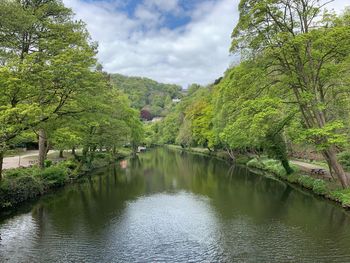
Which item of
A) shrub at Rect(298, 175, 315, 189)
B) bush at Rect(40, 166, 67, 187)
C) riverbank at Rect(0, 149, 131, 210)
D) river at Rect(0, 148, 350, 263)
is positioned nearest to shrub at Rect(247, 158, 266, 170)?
shrub at Rect(298, 175, 315, 189)

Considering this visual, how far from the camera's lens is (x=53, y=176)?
26.2m

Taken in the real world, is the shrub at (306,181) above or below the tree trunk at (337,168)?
below

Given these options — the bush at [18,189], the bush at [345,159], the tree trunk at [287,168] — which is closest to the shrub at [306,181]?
the tree trunk at [287,168]

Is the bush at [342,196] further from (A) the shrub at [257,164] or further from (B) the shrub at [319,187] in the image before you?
(A) the shrub at [257,164]

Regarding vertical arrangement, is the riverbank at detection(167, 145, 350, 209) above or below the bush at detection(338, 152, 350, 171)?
below

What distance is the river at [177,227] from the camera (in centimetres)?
1221

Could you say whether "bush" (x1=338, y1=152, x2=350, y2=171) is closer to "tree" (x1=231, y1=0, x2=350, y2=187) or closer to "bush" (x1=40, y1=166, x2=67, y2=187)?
"tree" (x1=231, y1=0, x2=350, y2=187)

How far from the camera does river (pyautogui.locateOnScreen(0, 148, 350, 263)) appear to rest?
12.2 meters

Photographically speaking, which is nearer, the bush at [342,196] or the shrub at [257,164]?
the bush at [342,196]

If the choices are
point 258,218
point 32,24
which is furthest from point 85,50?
point 258,218

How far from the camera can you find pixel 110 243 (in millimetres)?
13438

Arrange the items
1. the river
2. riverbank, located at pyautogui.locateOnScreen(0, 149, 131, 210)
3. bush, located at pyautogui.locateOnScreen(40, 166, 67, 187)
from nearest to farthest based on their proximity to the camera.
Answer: the river, riverbank, located at pyautogui.locateOnScreen(0, 149, 131, 210), bush, located at pyautogui.locateOnScreen(40, 166, 67, 187)

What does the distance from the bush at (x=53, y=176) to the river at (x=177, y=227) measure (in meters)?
1.36

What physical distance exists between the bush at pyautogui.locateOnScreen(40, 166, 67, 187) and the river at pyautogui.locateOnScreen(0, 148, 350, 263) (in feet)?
4.47
